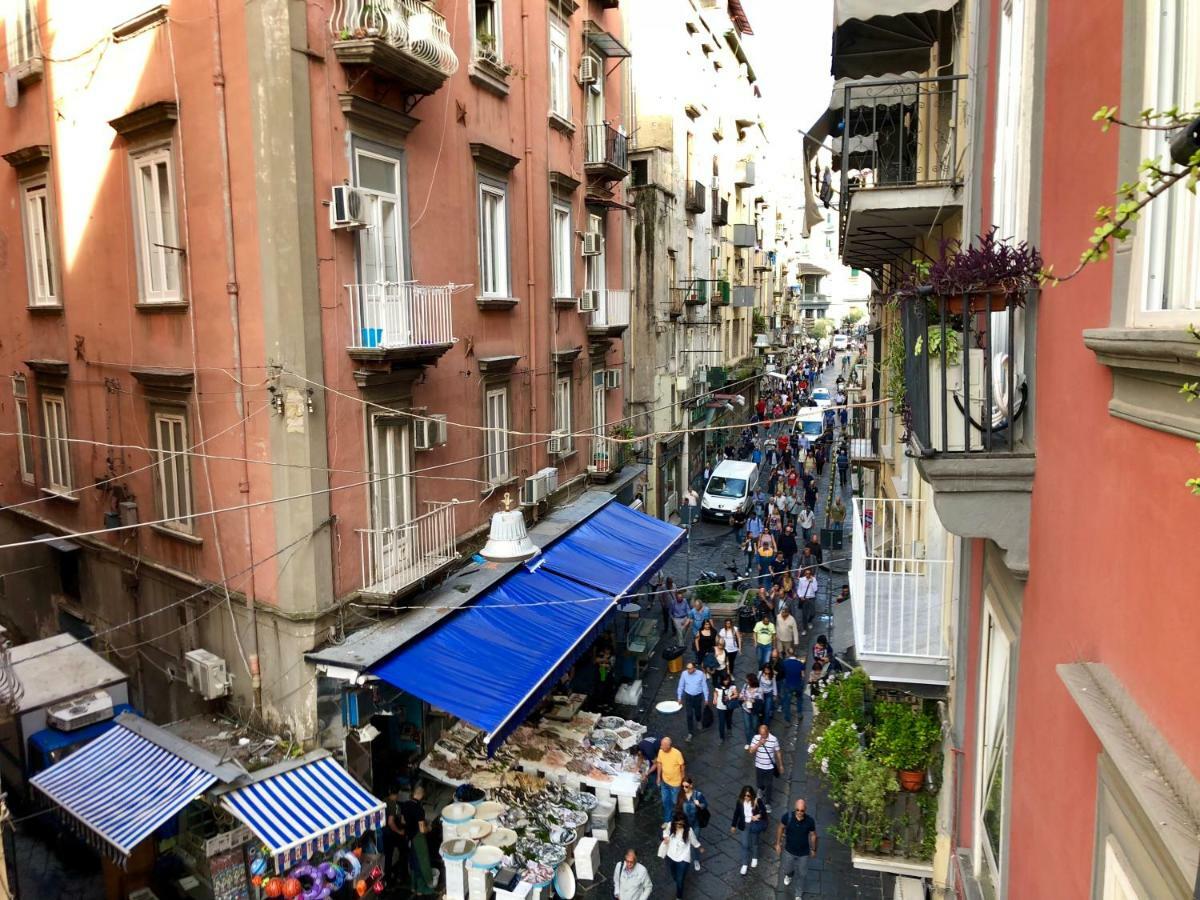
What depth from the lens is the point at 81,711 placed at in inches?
470

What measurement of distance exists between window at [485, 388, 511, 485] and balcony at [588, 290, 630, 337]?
469 cm

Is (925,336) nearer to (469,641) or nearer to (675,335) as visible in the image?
(469,641)

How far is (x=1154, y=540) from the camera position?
2953 millimetres

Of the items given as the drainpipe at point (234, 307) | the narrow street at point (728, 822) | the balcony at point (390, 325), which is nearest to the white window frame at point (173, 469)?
the drainpipe at point (234, 307)

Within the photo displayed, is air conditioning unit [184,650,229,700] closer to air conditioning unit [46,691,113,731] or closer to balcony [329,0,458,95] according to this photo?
air conditioning unit [46,691,113,731]

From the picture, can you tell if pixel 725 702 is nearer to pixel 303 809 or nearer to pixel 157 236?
pixel 303 809

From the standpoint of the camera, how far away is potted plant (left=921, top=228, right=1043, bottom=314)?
4648 mm

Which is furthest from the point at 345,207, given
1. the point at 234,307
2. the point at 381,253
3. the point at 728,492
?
the point at 728,492

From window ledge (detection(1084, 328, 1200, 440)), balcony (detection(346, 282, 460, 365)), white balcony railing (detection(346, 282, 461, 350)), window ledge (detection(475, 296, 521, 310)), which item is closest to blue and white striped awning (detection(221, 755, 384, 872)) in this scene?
balcony (detection(346, 282, 460, 365))

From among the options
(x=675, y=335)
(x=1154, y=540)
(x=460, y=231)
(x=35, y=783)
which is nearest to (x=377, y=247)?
(x=460, y=231)

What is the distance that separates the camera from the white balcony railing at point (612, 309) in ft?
67.8

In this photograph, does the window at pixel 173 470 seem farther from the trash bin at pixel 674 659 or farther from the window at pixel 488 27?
the trash bin at pixel 674 659

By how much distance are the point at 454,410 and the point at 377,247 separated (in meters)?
3.19

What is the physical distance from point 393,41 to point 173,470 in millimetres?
6847
